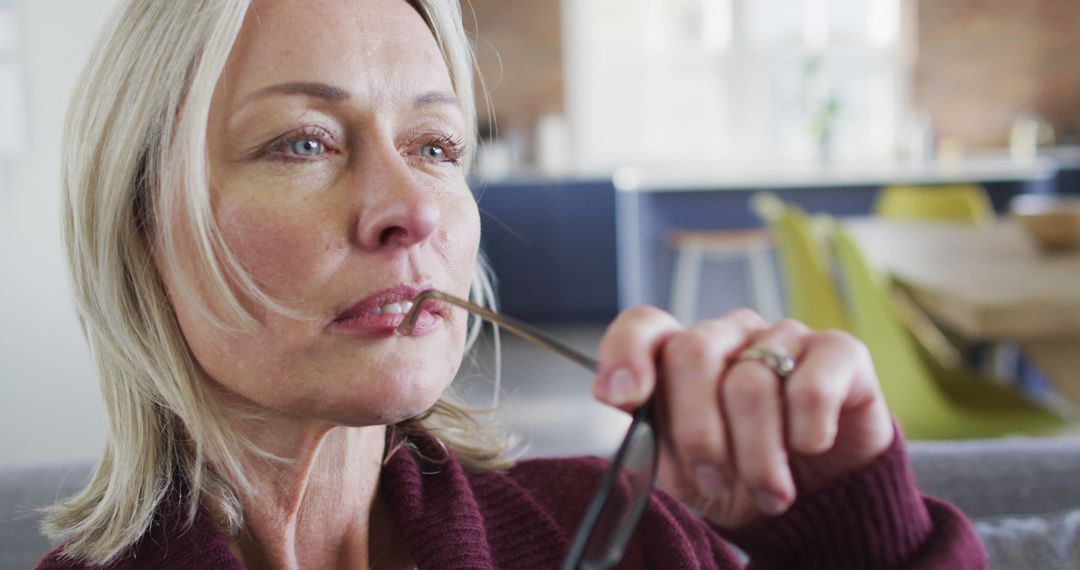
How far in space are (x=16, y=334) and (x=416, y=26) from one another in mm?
2272

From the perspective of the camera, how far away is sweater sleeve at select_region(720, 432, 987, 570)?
2.16 ft

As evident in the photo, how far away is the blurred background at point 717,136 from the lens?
204 inches

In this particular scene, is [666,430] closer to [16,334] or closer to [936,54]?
[16,334]

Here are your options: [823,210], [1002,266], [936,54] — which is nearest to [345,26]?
[1002,266]

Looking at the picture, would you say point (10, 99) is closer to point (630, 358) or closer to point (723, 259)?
point (630, 358)

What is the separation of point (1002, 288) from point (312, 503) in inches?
63.6

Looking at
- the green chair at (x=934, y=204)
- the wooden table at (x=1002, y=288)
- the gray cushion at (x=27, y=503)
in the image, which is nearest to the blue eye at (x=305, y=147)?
the gray cushion at (x=27, y=503)

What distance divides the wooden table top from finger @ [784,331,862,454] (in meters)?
1.44

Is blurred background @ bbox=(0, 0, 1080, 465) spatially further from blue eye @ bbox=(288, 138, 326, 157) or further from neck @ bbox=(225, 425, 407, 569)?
blue eye @ bbox=(288, 138, 326, 157)

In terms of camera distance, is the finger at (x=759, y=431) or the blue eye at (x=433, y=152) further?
the blue eye at (x=433, y=152)

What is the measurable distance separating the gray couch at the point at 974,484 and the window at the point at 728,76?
5248 mm

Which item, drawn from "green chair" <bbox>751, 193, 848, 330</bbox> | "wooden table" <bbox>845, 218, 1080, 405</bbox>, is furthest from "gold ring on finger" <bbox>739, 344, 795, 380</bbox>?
"green chair" <bbox>751, 193, 848, 330</bbox>

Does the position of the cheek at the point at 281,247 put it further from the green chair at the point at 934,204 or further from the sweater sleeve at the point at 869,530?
the green chair at the point at 934,204

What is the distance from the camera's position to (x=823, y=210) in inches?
209
